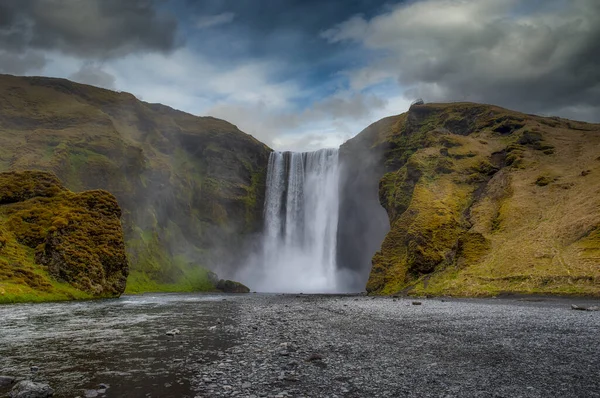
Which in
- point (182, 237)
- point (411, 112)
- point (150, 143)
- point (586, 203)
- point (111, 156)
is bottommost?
point (182, 237)

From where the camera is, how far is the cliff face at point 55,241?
148 feet

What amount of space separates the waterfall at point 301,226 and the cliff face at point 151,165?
12976 millimetres

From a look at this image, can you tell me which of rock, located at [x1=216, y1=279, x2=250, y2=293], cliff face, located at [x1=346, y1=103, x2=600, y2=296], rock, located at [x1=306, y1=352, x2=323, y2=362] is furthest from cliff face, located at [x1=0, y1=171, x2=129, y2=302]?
cliff face, located at [x1=346, y1=103, x2=600, y2=296]

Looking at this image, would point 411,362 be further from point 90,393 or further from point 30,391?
point 30,391

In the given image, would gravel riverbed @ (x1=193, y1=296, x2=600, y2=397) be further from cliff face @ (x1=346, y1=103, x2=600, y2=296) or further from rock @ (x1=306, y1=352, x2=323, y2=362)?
cliff face @ (x1=346, y1=103, x2=600, y2=296)

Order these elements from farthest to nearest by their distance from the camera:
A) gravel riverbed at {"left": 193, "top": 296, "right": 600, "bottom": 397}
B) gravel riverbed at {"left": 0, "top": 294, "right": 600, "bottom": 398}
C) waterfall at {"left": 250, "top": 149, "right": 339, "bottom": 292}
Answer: waterfall at {"left": 250, "top": 149, "right": 339, "bottom": 292} → gravel riverbed at {"left": 0, "top": 294, "right": 600, "bottom": 398} → gravel riverbed at {"left": 193, "top": 296, "right": 600, "bottom": 397}

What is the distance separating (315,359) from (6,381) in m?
8.80

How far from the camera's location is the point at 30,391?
27.7 feet

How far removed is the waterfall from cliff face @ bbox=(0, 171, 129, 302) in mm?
64177

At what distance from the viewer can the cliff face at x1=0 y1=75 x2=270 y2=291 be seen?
99.9 m

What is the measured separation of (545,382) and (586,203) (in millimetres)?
60290

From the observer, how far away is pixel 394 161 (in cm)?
11175

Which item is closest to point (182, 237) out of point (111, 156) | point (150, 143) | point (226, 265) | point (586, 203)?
point (226, 265)

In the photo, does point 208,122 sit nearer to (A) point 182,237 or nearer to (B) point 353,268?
(A) point 182,237
